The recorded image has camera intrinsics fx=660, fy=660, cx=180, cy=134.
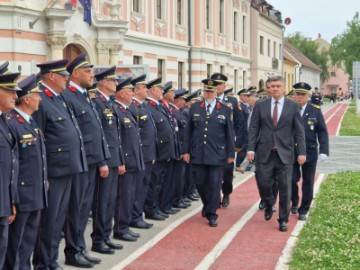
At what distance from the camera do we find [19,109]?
5984 millimetres

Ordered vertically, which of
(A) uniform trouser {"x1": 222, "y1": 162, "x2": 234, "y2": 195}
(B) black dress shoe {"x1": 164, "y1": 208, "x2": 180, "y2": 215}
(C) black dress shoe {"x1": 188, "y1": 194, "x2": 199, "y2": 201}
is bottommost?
(C) black dress shoe {"x1": 188, "y1": 194, "x2": 199, "y2": 201}

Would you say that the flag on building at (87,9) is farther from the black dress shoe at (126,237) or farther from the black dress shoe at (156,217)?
the black dress shoe at (126,237)

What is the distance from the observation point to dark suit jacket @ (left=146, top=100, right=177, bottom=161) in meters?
9.92

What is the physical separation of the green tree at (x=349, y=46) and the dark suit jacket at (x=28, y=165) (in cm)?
7860

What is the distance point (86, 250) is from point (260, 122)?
3.39 metres

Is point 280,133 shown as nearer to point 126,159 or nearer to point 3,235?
point 126,159

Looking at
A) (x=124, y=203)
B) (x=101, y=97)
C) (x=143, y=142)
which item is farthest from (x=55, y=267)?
(x=143, y=142)

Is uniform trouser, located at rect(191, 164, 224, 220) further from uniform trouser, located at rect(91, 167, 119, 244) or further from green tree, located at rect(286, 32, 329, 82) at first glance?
green tree, located at rect(286, 32, 329, 82)

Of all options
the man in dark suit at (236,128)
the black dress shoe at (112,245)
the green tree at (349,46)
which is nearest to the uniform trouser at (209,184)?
the man in dark suit at (236,128)

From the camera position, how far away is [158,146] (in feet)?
32.4

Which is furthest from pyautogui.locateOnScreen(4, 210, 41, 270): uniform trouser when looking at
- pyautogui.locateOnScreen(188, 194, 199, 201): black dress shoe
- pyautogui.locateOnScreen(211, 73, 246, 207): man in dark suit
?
pyautogui.locateOnScreen(188, 194, 199, 201): black dress shoe

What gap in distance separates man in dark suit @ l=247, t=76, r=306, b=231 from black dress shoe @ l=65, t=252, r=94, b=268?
10.6 ft

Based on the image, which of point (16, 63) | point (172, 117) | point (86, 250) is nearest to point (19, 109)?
point (86, 250)

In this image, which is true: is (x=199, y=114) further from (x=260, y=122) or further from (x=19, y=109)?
(x=19, y=109)
